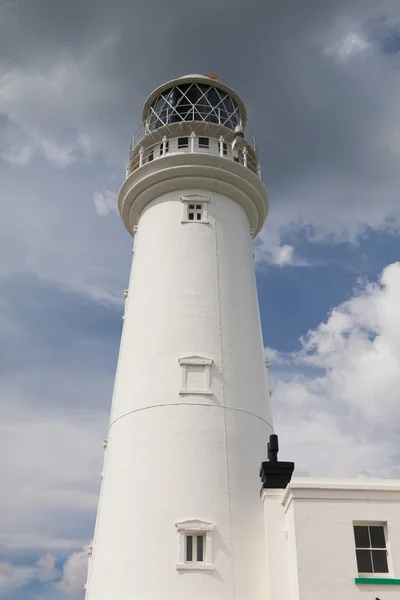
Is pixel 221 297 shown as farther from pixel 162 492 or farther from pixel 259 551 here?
pixel 259 551

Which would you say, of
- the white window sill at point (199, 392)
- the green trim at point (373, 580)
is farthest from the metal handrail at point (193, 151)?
the green trim at point (373, 580)

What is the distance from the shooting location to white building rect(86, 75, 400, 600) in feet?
38.1

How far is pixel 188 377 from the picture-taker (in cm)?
1486

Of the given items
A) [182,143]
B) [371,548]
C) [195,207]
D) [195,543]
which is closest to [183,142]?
[182,143]

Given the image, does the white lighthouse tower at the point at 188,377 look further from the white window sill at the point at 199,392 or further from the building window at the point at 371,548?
the building window at the point at 371,548

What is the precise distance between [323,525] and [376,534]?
1.16 m

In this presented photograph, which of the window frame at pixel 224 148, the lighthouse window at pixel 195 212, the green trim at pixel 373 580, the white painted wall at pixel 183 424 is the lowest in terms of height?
the green trim at pixel 373 580

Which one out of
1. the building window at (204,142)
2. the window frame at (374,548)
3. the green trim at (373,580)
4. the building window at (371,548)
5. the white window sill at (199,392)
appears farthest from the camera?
the building window at (204,142)

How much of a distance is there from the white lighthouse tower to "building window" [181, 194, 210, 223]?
5cm

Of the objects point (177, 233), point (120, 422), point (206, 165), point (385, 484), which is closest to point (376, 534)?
point (385, 484)

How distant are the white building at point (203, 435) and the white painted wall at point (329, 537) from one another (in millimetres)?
26

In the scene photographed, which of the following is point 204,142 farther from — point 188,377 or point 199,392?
point 199,392

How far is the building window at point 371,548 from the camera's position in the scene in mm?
11242

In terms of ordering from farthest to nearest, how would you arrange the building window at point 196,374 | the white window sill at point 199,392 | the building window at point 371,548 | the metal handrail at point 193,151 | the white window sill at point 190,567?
the metal handrail at point 193,151 < the building window at point 196,374 < the white window sill at point 199,392 < the white window sill at point 190,567 < the building window at point 371,548
